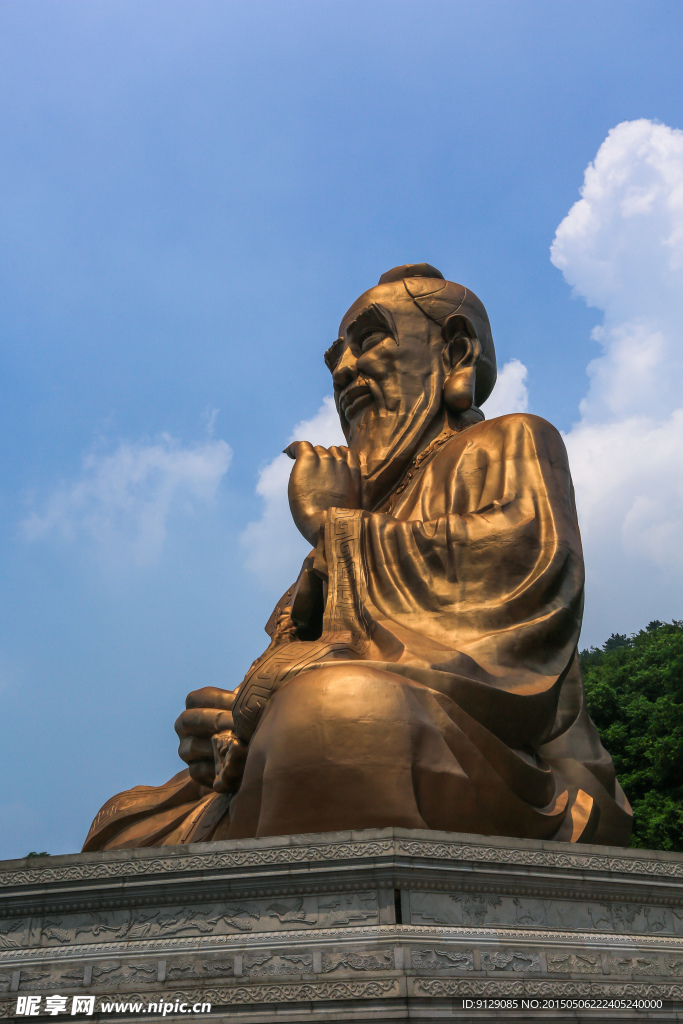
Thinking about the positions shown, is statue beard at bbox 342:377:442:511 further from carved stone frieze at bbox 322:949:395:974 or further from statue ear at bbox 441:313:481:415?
carved stone frieze at bbox 322:949:395:974

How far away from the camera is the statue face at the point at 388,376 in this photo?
712 cm

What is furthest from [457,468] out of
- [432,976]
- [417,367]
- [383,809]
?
[432,976]

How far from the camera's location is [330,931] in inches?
150

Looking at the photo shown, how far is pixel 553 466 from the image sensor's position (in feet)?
20.9

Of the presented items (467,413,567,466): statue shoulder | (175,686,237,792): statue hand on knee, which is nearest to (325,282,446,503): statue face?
(467,413,567,466): statue shoulder

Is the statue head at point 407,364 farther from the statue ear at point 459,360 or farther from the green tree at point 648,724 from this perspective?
the green tree at point 648,724

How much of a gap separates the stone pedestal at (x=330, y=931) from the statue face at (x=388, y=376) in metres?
3.47

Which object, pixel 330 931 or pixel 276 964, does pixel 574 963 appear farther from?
pixel 276 964

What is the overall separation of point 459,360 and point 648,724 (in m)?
11.3

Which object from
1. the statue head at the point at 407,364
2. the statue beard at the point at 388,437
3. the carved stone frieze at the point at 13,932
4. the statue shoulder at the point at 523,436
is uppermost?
the statue head at the point at 407,364

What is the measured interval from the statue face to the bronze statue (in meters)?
0.01

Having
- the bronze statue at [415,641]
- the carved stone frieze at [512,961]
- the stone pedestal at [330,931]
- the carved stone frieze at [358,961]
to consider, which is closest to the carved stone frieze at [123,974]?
the stone pedestal at [330,931]

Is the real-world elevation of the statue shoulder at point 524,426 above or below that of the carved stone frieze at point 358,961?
above

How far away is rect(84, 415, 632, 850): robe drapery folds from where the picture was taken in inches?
184
